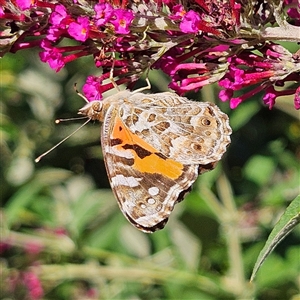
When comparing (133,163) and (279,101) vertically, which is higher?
(133,163)

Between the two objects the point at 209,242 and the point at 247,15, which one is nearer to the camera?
the point at 247,15

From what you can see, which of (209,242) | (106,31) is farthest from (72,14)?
(209,242)

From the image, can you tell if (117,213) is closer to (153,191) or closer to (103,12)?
(153,191)

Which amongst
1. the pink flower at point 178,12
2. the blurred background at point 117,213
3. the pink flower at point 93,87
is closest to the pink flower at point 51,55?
the pink flower at point 93,87

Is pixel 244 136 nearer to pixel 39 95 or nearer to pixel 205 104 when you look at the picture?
pixel 39 95

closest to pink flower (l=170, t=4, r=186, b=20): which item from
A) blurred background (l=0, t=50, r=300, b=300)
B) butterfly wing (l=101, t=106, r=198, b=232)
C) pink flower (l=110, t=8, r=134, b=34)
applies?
pink flower (l=110, t=8, r=134, b=34)

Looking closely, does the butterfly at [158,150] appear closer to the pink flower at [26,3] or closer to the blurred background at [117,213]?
the pink flower at [26,3]

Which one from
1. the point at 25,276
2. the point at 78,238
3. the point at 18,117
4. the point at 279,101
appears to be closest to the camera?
the point at 279,101

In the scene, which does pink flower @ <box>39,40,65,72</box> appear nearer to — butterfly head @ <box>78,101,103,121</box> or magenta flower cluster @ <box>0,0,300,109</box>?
magenta flower cluster @ <box>0,0,300,109</box>
